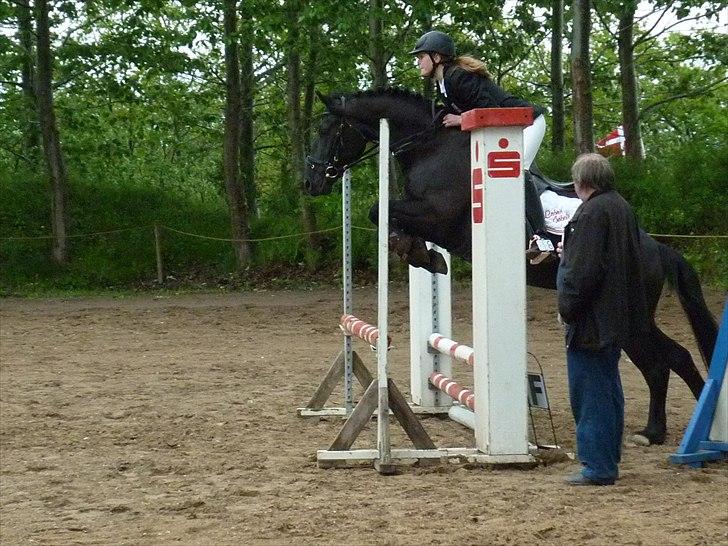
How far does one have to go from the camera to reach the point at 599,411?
561 cm

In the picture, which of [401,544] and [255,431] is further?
[255,431]

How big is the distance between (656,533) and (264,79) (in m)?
20.3

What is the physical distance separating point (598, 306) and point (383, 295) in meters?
1.23

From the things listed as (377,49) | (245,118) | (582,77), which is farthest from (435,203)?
(245,118)

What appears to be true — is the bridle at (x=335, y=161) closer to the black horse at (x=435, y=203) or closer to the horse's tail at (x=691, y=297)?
the black horse at (x=435, y=203)

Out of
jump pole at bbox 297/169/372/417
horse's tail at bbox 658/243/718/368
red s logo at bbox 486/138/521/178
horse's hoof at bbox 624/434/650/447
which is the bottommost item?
horse's hoof at bbox 624/434/650/447

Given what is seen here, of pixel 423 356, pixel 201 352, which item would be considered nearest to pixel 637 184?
pixel 201 352

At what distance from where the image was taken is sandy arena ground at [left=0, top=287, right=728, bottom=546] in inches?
186

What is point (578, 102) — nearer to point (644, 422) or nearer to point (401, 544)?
point (644, 422)

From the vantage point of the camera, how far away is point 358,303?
669 inches

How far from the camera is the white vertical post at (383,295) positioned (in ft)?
20.3

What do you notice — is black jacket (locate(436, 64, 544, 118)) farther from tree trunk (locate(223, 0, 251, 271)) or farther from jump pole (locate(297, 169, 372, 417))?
tree trunk (locate(223, 0, 251, 271))

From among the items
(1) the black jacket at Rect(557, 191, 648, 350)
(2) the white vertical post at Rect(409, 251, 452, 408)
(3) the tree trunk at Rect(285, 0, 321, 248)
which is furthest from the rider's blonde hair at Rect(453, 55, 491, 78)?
(3) the tree trunk at Rect(285, 0, 321, 248)

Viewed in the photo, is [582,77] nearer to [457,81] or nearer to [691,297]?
[691,297]
